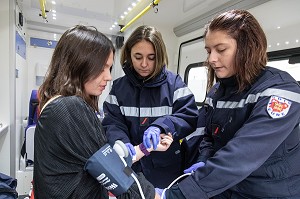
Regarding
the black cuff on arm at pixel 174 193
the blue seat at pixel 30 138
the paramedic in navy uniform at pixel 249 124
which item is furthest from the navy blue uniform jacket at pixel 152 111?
the blue seat at pixel 30 138

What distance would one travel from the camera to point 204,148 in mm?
1425

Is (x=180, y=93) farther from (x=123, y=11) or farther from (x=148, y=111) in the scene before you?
(x=123, y=11)

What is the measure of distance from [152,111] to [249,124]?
74 cm

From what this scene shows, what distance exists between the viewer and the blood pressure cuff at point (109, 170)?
0.81 metres

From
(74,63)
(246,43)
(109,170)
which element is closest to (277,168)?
(246,43)

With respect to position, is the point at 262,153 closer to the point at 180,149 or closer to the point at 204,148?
the point at 204,148

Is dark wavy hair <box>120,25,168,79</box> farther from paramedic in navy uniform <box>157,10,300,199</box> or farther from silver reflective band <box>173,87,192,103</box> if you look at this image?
paramedic in navy uniform <box>157,10,300,199</box>

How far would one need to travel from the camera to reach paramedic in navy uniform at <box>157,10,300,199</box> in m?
0.94

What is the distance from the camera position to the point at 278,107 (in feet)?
3.09

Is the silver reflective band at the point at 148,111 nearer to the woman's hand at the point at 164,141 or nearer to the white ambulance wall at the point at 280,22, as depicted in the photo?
the woman's hand at the point at 164,141

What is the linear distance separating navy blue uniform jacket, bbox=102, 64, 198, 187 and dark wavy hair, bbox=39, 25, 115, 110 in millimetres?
618

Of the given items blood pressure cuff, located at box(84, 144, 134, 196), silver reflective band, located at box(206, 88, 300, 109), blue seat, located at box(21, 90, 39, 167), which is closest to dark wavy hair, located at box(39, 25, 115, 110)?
blood pressure cuff, located at box(84, 144, 134, 196)

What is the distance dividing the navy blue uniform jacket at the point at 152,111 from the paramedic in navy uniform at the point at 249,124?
0.38 m

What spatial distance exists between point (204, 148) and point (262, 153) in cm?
51
